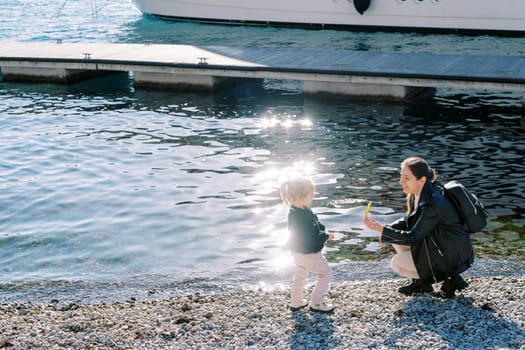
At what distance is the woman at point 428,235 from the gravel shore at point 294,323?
26cm

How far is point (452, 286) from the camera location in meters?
6.86

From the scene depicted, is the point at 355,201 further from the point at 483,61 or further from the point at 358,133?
the point at 483,61

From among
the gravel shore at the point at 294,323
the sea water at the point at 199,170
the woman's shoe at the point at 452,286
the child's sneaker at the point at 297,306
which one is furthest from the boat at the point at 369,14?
the child's sneaker at the point at 297,306

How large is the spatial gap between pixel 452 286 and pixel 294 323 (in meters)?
1.51

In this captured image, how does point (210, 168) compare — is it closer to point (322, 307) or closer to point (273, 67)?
point (273, 67)

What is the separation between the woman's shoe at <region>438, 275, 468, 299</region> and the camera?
22.5ft

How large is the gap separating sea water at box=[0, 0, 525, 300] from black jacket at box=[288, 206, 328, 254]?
222 cm

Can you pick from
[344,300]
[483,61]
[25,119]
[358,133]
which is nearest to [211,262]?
[344,300]

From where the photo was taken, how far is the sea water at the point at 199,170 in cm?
958

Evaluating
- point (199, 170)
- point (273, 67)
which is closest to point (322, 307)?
point (199, 170)

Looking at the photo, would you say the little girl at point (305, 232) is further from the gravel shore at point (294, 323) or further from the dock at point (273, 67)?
the dock at point (273, 67)

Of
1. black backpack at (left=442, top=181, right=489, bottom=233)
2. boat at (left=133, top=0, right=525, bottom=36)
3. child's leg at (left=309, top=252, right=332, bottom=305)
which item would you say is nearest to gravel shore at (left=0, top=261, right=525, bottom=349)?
child's leg at (left=309, top=252, right=332, bottom=305)

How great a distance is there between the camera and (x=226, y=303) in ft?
24.9

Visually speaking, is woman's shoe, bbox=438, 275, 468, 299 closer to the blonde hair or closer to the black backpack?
the black backpack
